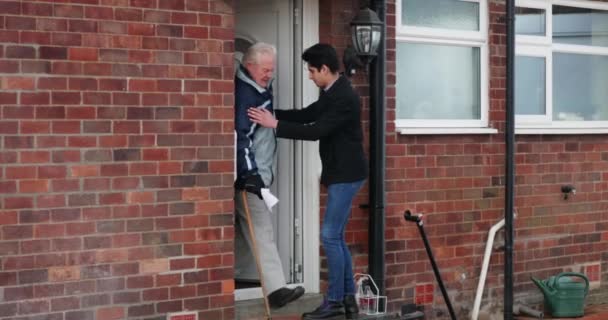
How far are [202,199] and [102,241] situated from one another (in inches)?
31.4

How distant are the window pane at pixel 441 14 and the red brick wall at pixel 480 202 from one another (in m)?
0.20

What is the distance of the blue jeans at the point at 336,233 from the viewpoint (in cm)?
771

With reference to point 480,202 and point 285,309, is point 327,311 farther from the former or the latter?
point 480,202

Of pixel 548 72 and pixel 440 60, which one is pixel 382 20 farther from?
pixel 548 72

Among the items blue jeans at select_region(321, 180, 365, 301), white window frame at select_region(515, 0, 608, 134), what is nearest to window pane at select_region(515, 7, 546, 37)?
white window frame at select_region(515, 0, 608, 134)

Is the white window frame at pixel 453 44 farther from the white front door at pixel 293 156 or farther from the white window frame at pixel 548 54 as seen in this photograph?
the white front door at pixel 293 156

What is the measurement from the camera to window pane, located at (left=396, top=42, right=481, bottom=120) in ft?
29.7

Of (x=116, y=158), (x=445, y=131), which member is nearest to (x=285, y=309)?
(x=116, y=158)

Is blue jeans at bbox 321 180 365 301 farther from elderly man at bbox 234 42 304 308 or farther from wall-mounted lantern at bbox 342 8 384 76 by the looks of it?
wall-mounted lantern at bbox 342 8 384 76

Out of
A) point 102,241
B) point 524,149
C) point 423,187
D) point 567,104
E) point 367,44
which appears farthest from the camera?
point 567,104

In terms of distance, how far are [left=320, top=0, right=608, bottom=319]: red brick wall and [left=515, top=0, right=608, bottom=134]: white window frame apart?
0.09 meters

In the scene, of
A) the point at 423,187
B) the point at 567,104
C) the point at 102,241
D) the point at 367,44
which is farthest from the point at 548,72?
the point at 102,241

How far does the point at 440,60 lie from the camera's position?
9.30 m

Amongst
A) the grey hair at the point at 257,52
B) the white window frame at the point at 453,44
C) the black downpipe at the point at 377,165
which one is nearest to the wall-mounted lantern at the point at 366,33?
the black downpipe at the point at 377,165
